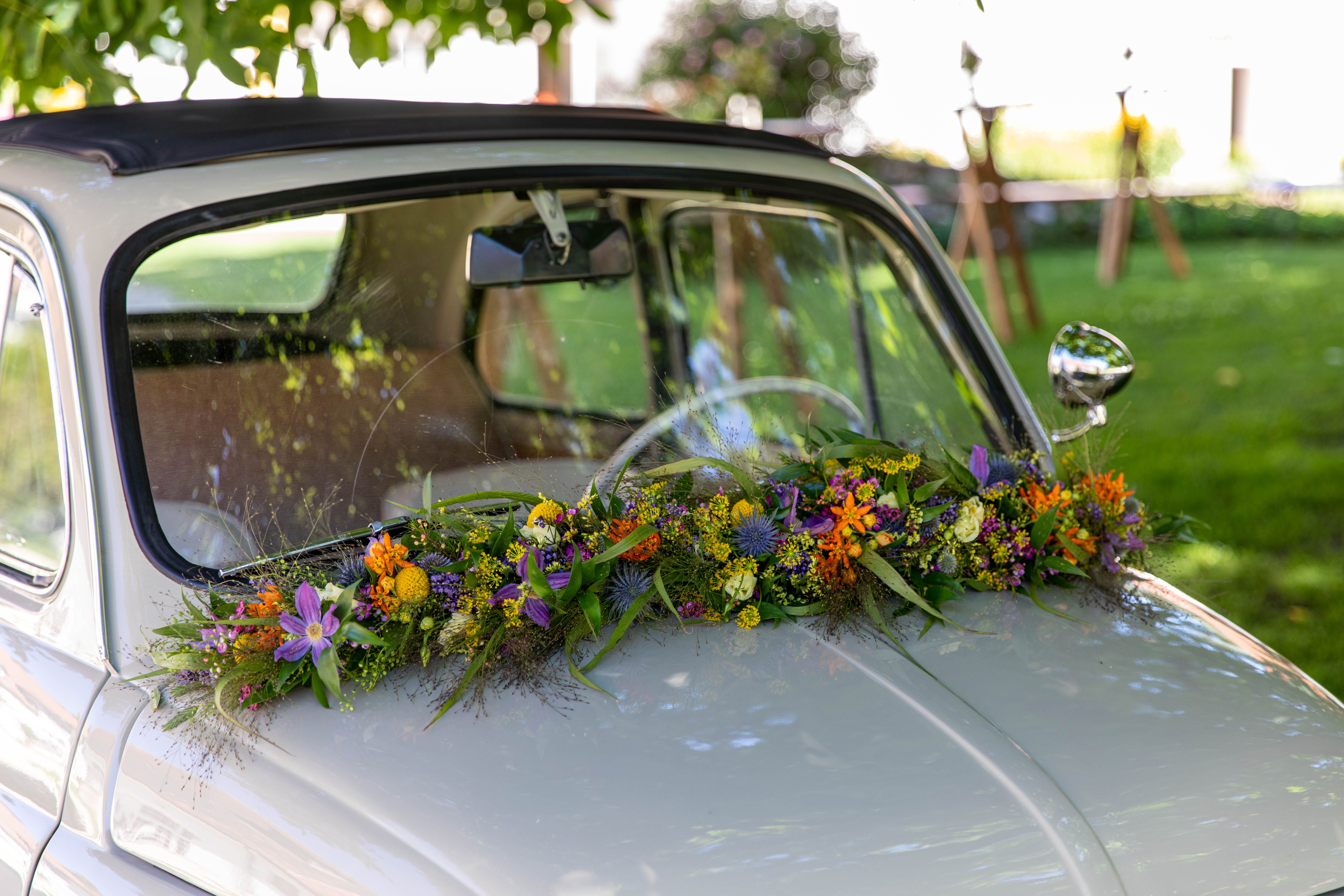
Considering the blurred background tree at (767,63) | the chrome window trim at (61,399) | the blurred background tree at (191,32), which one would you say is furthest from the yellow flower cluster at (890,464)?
the blurred background tree at (767,63)

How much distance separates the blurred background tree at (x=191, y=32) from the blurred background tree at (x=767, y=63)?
4039 mm

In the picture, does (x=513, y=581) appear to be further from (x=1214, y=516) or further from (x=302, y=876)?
(x=1214, y=516)

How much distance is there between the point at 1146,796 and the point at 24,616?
171 cm

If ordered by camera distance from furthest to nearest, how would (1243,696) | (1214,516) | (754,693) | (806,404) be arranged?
(1214,516), (806,404), (1243,696), (754,693)

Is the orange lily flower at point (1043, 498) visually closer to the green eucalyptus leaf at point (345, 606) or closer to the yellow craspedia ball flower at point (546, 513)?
the yellow craspedia ball flower at point (546, 513)

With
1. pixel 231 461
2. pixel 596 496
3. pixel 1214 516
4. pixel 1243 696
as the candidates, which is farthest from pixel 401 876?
pixel 1214 516

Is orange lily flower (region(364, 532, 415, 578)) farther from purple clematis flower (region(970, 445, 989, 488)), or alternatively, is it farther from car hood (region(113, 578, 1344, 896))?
purple clematis flower (region(970, 445, 989, 488))

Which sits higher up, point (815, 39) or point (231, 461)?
point (815, 39)

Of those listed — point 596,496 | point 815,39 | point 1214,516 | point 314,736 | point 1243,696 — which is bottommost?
point 1214,516

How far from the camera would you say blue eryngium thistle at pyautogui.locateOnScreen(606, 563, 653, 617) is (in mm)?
1712

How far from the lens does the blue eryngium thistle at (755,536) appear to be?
1802mm

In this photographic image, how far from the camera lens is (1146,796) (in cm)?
144

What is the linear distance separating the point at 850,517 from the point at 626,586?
381 millimetres

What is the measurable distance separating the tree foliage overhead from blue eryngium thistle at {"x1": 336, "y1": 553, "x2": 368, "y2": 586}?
723cm
